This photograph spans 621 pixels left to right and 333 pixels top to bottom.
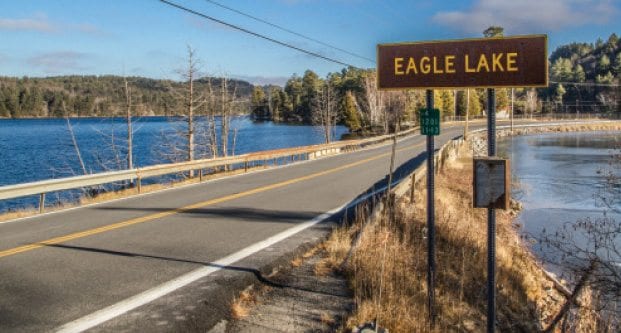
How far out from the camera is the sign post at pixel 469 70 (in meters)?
5.11

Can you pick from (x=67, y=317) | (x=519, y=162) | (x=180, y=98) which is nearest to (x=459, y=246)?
(x=67, y=317)

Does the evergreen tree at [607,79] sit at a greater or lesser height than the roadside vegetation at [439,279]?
greater

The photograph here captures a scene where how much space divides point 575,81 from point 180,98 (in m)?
151

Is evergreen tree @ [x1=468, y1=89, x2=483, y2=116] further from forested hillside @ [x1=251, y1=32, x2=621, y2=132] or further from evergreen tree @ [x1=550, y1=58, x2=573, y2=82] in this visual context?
evergreen tree @ [x1=550, y1=58, x2=573, y2=82]

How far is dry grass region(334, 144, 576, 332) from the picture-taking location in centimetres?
577

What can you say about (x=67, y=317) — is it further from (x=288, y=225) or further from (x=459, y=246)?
(x=459, y=246)

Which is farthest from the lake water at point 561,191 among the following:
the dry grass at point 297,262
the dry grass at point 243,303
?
the dry grass at point 243,303

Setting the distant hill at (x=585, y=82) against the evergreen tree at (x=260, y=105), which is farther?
the evergreen tree at (x=260, y=105)

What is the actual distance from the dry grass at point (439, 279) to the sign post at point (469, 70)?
58cm

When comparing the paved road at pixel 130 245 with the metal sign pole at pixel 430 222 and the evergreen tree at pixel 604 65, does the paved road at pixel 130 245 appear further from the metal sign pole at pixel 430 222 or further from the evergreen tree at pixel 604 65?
the evergreen tree at pixel 604 65

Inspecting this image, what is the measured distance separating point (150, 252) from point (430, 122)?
4658 millimetres

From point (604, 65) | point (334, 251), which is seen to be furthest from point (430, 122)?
point (604, 65)

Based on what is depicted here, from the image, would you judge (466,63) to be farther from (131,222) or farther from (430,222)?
(131,222)

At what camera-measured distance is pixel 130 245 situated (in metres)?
8.43
